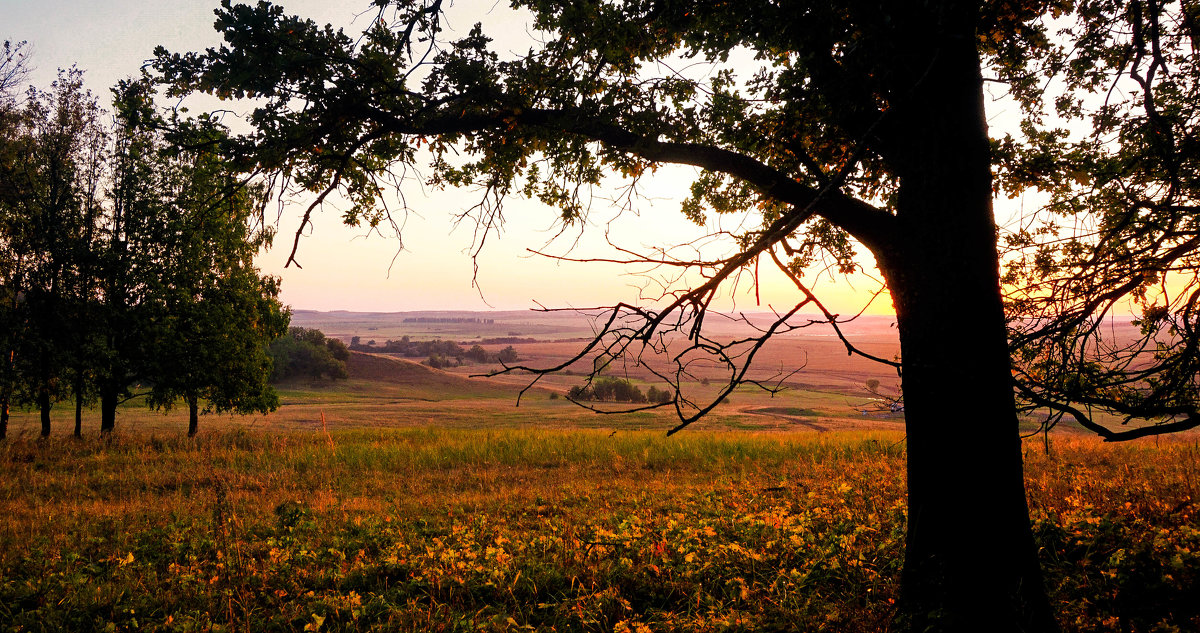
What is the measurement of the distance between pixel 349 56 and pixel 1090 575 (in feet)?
24.4

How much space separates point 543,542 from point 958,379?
4412mm

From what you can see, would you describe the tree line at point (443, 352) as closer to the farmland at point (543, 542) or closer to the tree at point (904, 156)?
the farmland at point (543, 542)

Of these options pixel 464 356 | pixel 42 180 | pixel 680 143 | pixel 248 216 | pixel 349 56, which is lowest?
pixel 464 356

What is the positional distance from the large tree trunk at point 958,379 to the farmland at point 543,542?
0.26 m

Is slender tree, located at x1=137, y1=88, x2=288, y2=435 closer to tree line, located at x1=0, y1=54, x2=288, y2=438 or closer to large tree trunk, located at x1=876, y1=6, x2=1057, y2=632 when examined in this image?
tree line, located at x1=0, y1=54, x2=288, y2=438

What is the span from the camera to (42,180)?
16.7m

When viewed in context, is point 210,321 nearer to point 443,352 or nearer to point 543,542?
point 543,542

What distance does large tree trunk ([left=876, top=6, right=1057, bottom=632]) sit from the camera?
3.62 m

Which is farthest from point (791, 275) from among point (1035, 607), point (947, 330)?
point (1035, 607)

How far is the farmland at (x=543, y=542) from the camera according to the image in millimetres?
4336

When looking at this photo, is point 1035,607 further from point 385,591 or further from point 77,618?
point 77,618

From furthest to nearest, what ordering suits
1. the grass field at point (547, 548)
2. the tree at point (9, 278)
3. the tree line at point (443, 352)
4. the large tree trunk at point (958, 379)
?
the tree line at point (443, 352) < the tree at point (9, 278) < the grass field at point (547, 548) < the large tree trunk at point (958, 379)

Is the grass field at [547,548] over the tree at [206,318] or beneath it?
beneath

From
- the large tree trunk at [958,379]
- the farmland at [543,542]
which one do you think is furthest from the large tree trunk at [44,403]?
the large tree trunk at [958,379]
